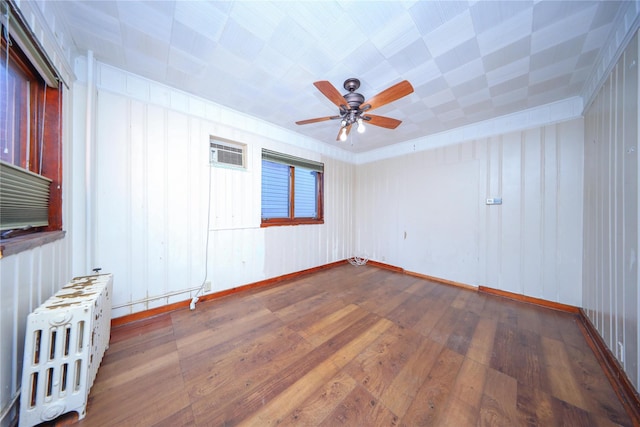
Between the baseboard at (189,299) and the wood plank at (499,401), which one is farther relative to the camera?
the baseboard at (189,299)

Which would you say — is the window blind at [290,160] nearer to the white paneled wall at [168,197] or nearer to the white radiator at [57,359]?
the white paneled wall at [168,197]

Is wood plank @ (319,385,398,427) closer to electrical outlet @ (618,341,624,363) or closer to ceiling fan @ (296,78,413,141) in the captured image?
electrical outlet @ (618,341,624,363)

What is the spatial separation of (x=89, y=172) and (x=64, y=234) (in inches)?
23.5

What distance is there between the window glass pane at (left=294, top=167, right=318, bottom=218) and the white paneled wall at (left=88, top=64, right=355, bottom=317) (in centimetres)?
74

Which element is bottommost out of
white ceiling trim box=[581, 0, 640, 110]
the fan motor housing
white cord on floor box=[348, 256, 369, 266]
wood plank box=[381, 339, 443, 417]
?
wood plank box=[381, 339, 443, 417]

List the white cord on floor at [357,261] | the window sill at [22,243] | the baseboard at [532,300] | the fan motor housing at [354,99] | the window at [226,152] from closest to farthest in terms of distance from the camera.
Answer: the window sill at [22,243] < the fan motor housing at [354,99] < the baseboard at [532,300] < the window at [226,152] < the white cord on floor at [357,261]

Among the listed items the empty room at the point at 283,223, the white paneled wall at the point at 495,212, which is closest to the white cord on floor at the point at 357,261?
the white paneled wall at the point at 495,212

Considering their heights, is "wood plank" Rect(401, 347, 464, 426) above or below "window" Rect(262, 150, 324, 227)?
below

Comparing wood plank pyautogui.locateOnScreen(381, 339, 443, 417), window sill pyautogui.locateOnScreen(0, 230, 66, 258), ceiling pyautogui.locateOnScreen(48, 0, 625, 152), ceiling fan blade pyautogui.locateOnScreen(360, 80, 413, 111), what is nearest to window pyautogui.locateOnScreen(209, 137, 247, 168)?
ceiling pyautogui.locateOnScreen(48, 0, 625, 152)

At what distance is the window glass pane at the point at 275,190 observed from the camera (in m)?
3.32

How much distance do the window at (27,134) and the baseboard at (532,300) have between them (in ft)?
15.6

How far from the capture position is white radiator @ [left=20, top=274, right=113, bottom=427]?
106 centimetres

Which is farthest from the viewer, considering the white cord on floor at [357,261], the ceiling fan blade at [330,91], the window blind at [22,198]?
the white cord on floor at [357,261]

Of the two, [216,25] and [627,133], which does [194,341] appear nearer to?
[216,25]
